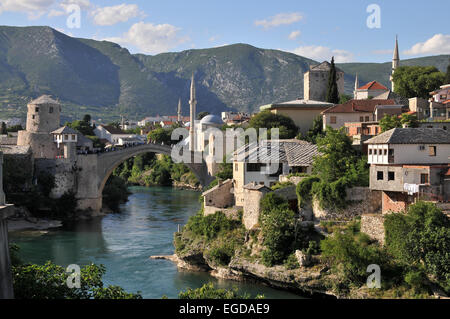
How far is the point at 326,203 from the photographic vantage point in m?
26.3

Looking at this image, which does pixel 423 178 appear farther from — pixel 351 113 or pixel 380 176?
pixel 351 113

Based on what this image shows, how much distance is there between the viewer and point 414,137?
25.8 m

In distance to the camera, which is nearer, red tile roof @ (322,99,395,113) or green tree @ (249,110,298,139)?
red tile roof @ (322,99,395,113)

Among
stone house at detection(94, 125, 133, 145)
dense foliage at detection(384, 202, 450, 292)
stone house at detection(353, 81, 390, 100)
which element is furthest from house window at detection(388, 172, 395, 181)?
stone house at detection(94, 125, 133, 145)

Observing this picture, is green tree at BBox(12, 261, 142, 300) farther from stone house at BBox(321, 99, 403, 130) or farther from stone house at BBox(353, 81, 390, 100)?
stone house at BBox(353, 81, 390, 100)

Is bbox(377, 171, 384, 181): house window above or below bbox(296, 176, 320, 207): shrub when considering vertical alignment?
above

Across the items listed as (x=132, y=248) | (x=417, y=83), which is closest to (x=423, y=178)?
(x=132, y=248)

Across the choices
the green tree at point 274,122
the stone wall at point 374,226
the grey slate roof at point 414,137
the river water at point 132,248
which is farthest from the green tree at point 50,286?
the green tree at point 274,122

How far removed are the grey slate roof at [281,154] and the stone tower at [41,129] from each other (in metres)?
22.2

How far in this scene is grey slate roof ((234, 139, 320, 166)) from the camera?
3139 cm

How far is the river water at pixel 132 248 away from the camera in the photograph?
2516 cm

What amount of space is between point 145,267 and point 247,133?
21.5 metres

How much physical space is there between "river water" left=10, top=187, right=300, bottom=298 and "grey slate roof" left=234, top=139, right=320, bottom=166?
21.9 ft
